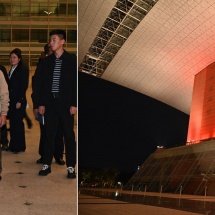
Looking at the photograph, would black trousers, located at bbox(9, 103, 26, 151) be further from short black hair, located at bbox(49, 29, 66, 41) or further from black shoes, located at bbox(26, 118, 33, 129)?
short black hair, located at bbox(49, 29, 66, 41)

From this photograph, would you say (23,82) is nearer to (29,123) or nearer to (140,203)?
(29,123)

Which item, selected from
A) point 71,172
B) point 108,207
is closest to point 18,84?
point 71,172

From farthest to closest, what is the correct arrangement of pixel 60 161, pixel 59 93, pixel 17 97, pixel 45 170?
pixel 17 97 < pixel 60 161 < pixel 45 170 < pixel 59 93

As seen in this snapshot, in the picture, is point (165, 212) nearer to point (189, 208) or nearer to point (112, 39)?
point (189, 208)

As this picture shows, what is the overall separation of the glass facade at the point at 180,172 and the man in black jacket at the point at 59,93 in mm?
1086

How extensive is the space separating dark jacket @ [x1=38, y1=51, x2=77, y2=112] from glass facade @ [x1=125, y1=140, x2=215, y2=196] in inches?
42.9

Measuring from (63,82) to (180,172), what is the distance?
1411 mm

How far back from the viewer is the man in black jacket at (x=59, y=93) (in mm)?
3020

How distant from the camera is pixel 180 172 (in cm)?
192

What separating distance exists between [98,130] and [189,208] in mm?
552

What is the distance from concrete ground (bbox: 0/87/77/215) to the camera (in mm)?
2918

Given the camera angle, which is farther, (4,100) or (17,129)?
(17,129)

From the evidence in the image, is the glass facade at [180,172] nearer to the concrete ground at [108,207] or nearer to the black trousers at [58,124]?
the concrete ground at [108,207]

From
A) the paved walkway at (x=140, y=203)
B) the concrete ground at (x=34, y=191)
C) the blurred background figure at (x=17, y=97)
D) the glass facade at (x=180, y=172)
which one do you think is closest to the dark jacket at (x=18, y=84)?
the blurred background figure at (x=17, y=97)
